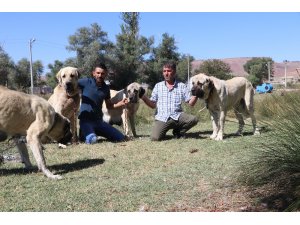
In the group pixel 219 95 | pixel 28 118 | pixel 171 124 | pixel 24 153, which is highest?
pixel 219 95

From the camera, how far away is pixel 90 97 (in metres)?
7.32

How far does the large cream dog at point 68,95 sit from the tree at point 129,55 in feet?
111

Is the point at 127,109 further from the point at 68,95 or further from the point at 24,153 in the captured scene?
the point at 24,153

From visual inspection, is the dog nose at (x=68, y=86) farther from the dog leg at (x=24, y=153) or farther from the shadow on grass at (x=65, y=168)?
the dog leg at (x=24, y=153)

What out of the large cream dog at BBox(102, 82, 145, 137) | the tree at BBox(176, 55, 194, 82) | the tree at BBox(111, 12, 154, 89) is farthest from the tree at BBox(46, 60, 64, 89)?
the large cream dog at BBox(102, 82, 145, 137)

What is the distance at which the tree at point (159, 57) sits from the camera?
4562 cm

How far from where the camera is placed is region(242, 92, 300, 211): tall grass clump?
11.1 ft

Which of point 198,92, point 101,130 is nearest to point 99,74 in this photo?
point 101,130

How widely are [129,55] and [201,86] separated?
36921mm

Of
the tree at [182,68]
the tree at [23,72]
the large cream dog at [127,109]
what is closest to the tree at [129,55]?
the tree at [182,68]

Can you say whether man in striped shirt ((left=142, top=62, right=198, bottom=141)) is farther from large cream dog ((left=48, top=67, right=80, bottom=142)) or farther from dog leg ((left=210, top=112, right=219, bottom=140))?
large cream dog ((left=48, top=67, right=80, bottom=142))

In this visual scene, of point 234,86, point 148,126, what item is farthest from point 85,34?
point 234,86

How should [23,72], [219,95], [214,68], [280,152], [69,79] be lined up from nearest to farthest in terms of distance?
[280,152] → [69,79] → [219,95] → [214,68] → [23,72]

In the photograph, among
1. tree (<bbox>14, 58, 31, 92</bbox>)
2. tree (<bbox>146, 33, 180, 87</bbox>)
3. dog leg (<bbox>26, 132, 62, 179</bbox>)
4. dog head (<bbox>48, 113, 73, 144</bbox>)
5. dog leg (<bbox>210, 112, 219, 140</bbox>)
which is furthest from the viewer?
tree (<bbox>146, 33, 180, 87</bbox>)
